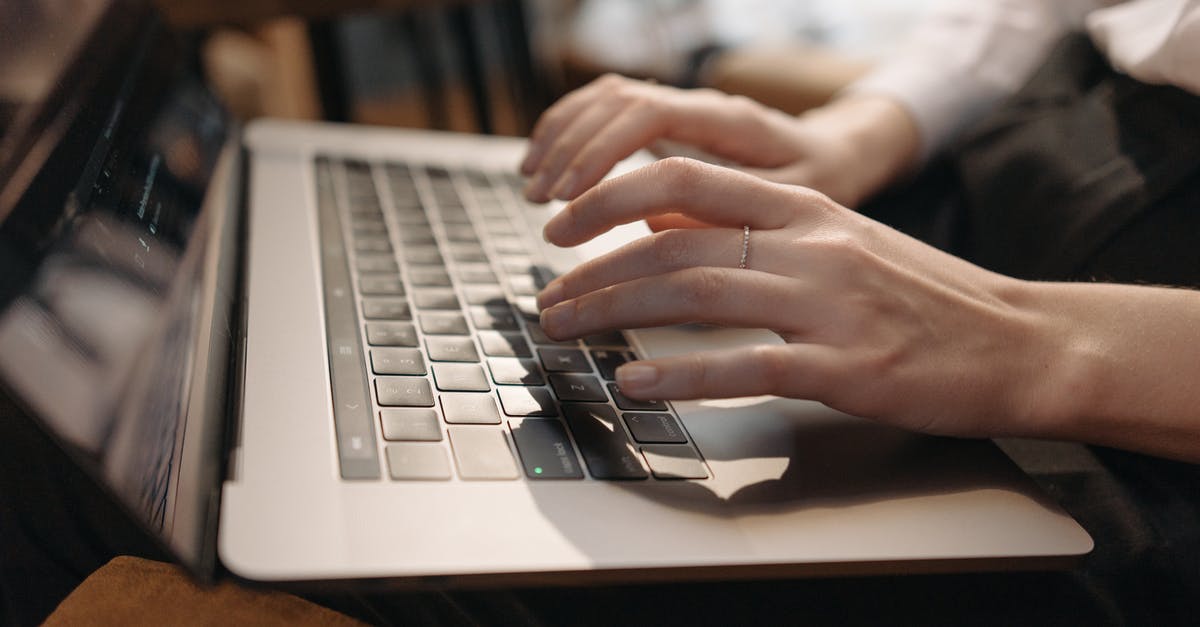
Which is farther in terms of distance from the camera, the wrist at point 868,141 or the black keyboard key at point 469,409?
the wrist at point 868,141

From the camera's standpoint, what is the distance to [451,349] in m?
0.42

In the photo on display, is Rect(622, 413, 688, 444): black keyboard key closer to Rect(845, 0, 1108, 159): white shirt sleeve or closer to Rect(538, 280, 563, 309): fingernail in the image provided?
Rect(538, 280, 563, 309): fingernail

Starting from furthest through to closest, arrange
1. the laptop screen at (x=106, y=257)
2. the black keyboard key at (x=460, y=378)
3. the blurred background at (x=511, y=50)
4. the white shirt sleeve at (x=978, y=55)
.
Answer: the blurred background at (x=511, y=50) → the white shirt sleeve at (x=978, y=55) → the black keyboard key at (x=460, y=378) → the laptop screen at (x=106, y=257)

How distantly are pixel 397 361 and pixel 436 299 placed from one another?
0.08 metres

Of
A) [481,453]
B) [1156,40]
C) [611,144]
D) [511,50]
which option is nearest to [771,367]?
[481,453]

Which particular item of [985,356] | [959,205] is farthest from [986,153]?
[985,356]

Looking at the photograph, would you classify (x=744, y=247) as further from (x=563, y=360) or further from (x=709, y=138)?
(x=709, y=138)

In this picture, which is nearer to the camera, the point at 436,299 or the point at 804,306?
the point at 804,306

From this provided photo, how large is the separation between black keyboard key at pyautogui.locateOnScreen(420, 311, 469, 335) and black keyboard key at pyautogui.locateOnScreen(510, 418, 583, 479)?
0.29 feet

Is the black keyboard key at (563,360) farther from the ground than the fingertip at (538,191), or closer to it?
closer to it

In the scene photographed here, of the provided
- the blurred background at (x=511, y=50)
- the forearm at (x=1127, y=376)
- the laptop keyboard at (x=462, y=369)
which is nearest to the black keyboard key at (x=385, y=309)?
the laptop keyboard at (x=462, y=369)

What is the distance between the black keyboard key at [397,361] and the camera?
0.39 m

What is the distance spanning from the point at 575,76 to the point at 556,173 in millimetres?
1471

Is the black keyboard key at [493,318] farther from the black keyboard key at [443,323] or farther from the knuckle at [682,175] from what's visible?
the knuckle at [682,175]
